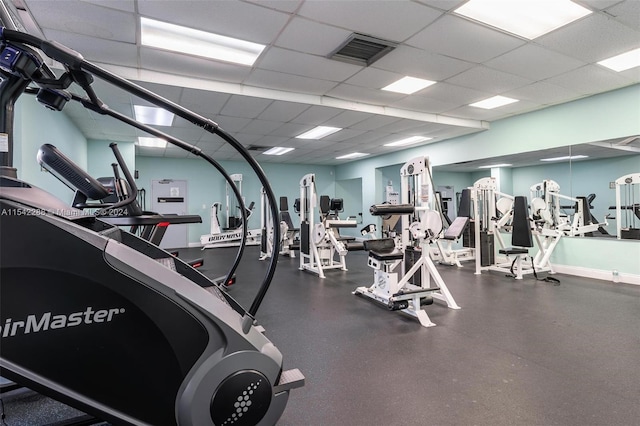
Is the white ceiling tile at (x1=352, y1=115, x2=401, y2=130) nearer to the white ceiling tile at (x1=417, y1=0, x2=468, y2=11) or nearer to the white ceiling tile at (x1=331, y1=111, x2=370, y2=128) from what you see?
the white ceiling tile at (x1=331, y1=111, x2=370, y2=128)

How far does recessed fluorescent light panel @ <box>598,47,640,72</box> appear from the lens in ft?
11.4

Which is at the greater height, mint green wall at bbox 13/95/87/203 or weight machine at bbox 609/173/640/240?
mint green wall at bbox 13/95/87/203

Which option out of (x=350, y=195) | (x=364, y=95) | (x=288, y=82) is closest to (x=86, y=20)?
(x=288, y=82)

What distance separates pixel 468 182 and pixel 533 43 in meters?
4.53

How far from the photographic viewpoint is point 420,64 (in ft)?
11.8

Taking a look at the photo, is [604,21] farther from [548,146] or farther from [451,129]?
[451,129]

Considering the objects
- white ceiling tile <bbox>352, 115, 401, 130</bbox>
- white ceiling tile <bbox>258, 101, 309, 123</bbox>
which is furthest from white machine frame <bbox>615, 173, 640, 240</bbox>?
white ceiling tile <bbox>258, 101, 309, 123</bbox>

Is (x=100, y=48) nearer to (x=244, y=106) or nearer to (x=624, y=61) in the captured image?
(x=244, y=106)

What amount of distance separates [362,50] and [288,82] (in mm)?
1210

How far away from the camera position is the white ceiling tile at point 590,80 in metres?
3.83

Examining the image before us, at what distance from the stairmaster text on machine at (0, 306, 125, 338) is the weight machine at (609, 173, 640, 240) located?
623cm

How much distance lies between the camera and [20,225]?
0.82 m

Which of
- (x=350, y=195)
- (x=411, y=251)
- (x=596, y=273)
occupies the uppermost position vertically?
(x=350, y=195)

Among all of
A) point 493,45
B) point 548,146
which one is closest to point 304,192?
point 493,45
